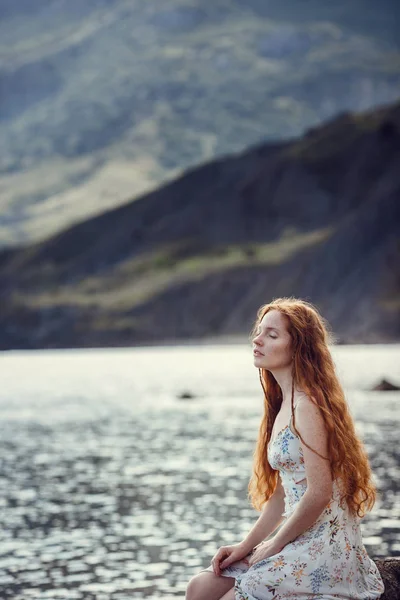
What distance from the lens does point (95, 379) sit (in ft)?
457

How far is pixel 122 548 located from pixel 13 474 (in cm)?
1852

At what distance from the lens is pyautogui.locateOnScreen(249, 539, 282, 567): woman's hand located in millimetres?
8656

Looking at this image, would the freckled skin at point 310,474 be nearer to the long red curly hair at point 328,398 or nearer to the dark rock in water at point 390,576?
the long red curly hair at point 328,398

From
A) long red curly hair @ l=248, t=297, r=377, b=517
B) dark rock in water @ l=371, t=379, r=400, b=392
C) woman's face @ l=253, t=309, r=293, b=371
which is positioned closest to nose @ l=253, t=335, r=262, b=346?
woman's face @ l=253, t=309, r=293, b=371

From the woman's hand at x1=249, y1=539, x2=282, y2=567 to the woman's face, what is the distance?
4.79 feet

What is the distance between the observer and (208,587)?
353 inches

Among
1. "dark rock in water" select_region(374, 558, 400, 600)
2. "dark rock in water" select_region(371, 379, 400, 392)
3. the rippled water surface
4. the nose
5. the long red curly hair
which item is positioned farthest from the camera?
"dark rock in water" select_region(371, 379, 400, 392)

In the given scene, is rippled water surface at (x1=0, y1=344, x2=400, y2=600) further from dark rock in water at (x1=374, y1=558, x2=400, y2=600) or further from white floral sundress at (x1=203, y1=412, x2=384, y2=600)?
dark rock in water at (x1=374, y1=558, x2=400, y2=600)

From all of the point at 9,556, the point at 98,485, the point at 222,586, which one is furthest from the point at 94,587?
the point at 98,485

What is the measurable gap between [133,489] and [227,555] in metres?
29.2

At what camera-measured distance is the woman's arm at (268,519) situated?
9031 mm

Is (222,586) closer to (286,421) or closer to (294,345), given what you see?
(286,421)

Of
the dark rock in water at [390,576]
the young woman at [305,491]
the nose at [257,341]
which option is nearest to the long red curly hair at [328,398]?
the young woman at [305,491]

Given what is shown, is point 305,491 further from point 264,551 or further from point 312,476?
point 264,551
